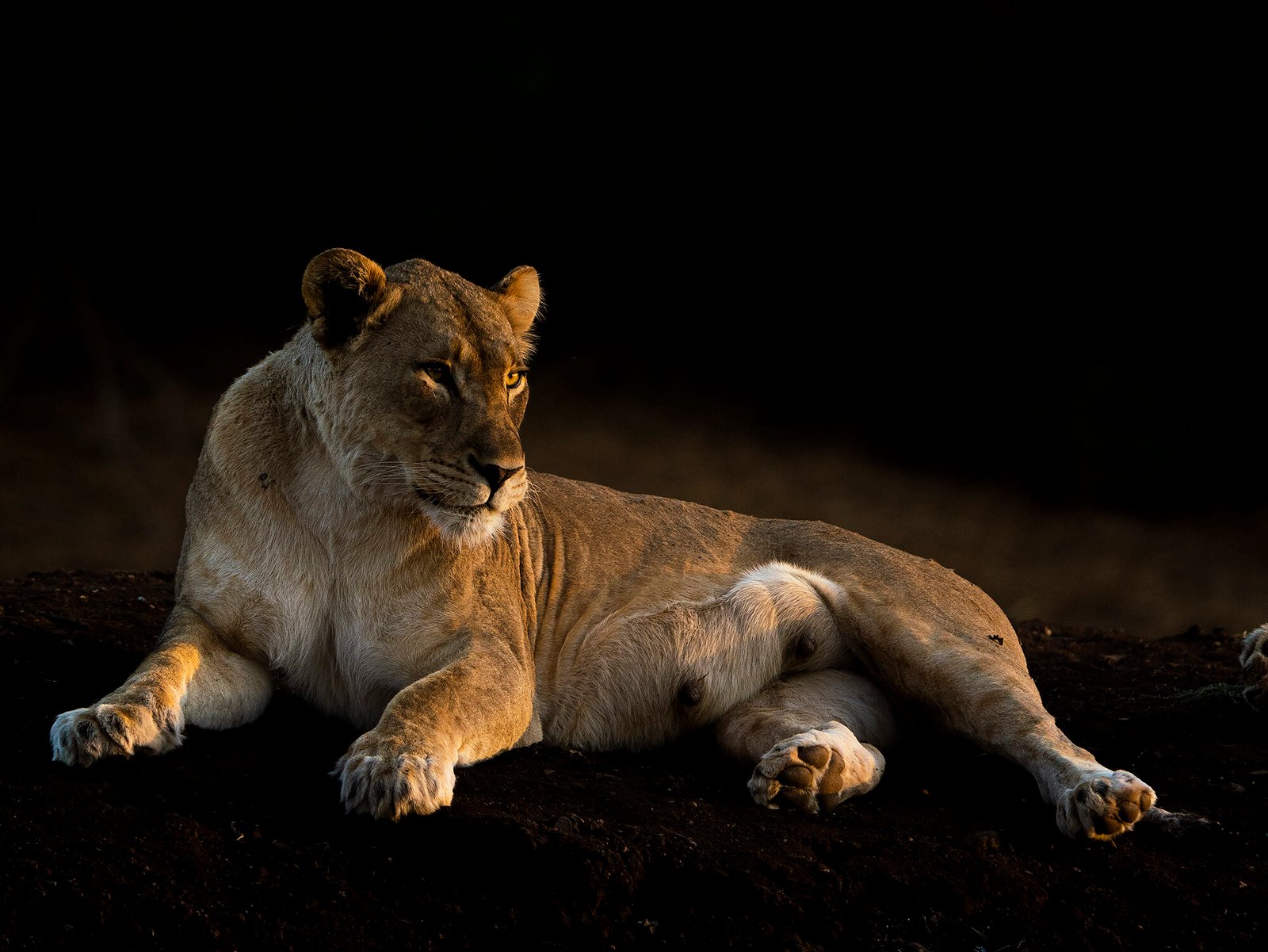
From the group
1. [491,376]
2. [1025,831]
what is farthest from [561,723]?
[1025,831]

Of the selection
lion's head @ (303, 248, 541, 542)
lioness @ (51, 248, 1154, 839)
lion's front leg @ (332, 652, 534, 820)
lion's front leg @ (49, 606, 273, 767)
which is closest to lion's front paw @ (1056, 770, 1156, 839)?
lioness @ (51, 248, 1154, 839)

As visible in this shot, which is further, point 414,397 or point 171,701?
point 414,397

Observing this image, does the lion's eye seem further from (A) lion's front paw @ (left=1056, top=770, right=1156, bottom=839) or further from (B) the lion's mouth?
(A) lion's front paw @ (left=1056, top=770, right=1156, bottom=839)

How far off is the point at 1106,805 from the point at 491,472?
1.66 m

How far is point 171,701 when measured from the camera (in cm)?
321

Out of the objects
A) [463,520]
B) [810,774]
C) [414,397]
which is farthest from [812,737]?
[414,397]

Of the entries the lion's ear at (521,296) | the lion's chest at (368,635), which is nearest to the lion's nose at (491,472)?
the lion's chest at (368,635)

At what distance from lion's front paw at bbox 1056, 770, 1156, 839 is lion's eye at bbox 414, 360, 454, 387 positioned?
1843 millimetres

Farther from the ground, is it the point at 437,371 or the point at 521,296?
the point at 521,296

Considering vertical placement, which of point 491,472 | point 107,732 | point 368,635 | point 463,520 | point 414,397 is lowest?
point 107,732

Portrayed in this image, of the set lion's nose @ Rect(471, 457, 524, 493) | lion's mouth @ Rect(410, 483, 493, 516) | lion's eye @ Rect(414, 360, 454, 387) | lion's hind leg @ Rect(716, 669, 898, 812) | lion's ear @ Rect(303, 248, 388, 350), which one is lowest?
lion's hind leg @ Rect(716, 669, 898, 812)

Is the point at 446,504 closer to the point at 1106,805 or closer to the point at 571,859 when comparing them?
the point at 571,859

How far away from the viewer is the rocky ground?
2521mm

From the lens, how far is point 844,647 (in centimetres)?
404
